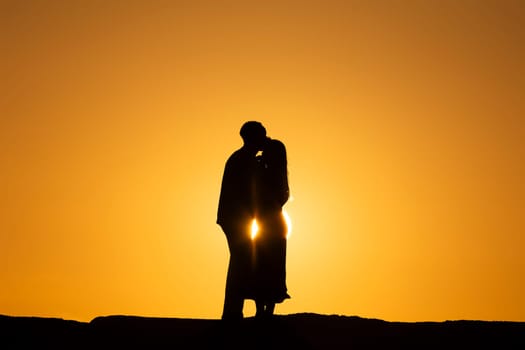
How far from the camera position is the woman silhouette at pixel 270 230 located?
15312 millimetres

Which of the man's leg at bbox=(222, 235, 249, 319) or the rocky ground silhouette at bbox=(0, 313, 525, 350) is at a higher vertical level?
the man's leg at bbox=(222, 235, 249, 319)

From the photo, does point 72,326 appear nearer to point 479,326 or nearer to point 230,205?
point 230,205

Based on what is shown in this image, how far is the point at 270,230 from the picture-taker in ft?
50.6

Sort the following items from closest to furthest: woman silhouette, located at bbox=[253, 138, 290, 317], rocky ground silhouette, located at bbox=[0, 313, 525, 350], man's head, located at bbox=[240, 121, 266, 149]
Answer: rocky ground silhouette, located at bbox=[0, 313, 525, 350] < man's head, located at bbox=[240, 121, 266, 149] < woman silhouette, located at bbox=[253, 138, 290, 317]

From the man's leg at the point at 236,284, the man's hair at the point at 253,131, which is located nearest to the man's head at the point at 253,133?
the man's hair at the point at 253,131

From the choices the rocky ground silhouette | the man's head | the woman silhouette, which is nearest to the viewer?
the rocky ground silhouette

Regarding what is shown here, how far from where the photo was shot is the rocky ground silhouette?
14719mm

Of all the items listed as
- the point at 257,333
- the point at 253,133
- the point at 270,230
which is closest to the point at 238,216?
the point at 270,230

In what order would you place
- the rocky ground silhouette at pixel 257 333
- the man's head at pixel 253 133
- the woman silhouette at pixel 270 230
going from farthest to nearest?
1. the woman silhouette at pixel 270 230
2. the man's head at pixel 253 133
3. the rocky ground silhouette at pixel 257 333

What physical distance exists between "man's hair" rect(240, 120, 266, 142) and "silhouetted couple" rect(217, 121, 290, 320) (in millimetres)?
34

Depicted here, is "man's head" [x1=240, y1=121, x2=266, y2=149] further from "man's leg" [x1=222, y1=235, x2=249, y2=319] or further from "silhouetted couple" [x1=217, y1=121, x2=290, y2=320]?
"man's leg" [x1=222, y1=235, x2=249, y2=319]

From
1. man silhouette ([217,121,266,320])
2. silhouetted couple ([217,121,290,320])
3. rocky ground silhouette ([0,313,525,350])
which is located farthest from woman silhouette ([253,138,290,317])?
rocky ground silhouette ([0,313,525,350])

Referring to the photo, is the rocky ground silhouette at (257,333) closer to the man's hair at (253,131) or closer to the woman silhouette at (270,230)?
the woman silhouette at (270,230)

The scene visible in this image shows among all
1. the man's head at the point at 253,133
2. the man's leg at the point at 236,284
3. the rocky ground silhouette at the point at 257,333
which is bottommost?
the rocky ground silhouette at the point at 257,333
